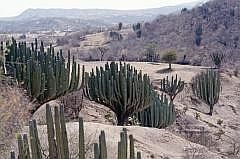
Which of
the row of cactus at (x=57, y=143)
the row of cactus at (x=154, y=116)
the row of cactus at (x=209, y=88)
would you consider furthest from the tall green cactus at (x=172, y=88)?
the row of cactus at (x=57, y=143)

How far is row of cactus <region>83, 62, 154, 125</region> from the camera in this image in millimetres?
15258

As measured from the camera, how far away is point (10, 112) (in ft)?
36.6

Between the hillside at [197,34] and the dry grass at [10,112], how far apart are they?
33.4 metres

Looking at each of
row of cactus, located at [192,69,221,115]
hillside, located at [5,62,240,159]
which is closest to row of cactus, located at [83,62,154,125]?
hillside, located at [5,62,240,159]

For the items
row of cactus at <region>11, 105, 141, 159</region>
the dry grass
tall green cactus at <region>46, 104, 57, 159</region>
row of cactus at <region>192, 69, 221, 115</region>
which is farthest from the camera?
row of cactus at <region>192, 69, 221, 115</region>

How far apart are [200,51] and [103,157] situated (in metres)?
47.2

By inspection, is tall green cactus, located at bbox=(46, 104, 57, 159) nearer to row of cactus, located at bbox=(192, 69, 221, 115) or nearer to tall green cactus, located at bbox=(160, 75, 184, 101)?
row of cactus, located at bbox=(192, 69, 221, 115)

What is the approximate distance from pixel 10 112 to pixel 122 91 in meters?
4.76

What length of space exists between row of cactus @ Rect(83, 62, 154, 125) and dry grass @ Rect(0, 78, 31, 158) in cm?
283

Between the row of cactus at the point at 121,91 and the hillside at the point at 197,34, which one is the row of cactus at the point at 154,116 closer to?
the row of cactus at the point at 121,91

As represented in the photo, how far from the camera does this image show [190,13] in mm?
67938

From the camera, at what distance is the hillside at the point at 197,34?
53.1m

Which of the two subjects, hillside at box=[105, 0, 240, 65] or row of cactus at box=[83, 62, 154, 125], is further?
hillside at box=[105, 0, 240, 65]

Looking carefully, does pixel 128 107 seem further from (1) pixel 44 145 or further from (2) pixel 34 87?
(1) pixel 44 145
